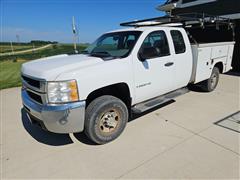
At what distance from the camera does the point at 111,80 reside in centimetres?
307

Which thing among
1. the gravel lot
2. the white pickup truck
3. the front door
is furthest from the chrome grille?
the front door

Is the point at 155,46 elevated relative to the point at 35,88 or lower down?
elevated

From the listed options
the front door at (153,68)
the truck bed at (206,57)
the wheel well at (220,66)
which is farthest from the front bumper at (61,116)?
the wheel well at (220,66)

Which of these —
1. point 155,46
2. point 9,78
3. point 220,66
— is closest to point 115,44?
point 155,46

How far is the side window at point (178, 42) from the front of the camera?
4.28 meters

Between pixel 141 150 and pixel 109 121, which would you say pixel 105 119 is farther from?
pixel 141 150

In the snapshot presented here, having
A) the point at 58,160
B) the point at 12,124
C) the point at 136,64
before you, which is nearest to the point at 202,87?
the point at 136,64

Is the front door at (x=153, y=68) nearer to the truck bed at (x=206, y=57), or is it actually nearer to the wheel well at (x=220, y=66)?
the truck bed at (x=206, y=57)

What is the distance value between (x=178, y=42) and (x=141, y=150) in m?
2.73

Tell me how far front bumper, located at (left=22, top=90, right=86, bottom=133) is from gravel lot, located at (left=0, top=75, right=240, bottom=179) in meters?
0.55

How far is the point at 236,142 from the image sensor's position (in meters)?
3.16

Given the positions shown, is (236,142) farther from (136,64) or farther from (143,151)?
(136,64)

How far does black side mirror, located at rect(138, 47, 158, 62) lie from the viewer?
3.51 m

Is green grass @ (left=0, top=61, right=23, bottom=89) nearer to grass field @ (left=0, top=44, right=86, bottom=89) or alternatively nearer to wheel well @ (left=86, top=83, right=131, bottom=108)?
grass field @ (left=0, top=44, right=86, bottom=89)
